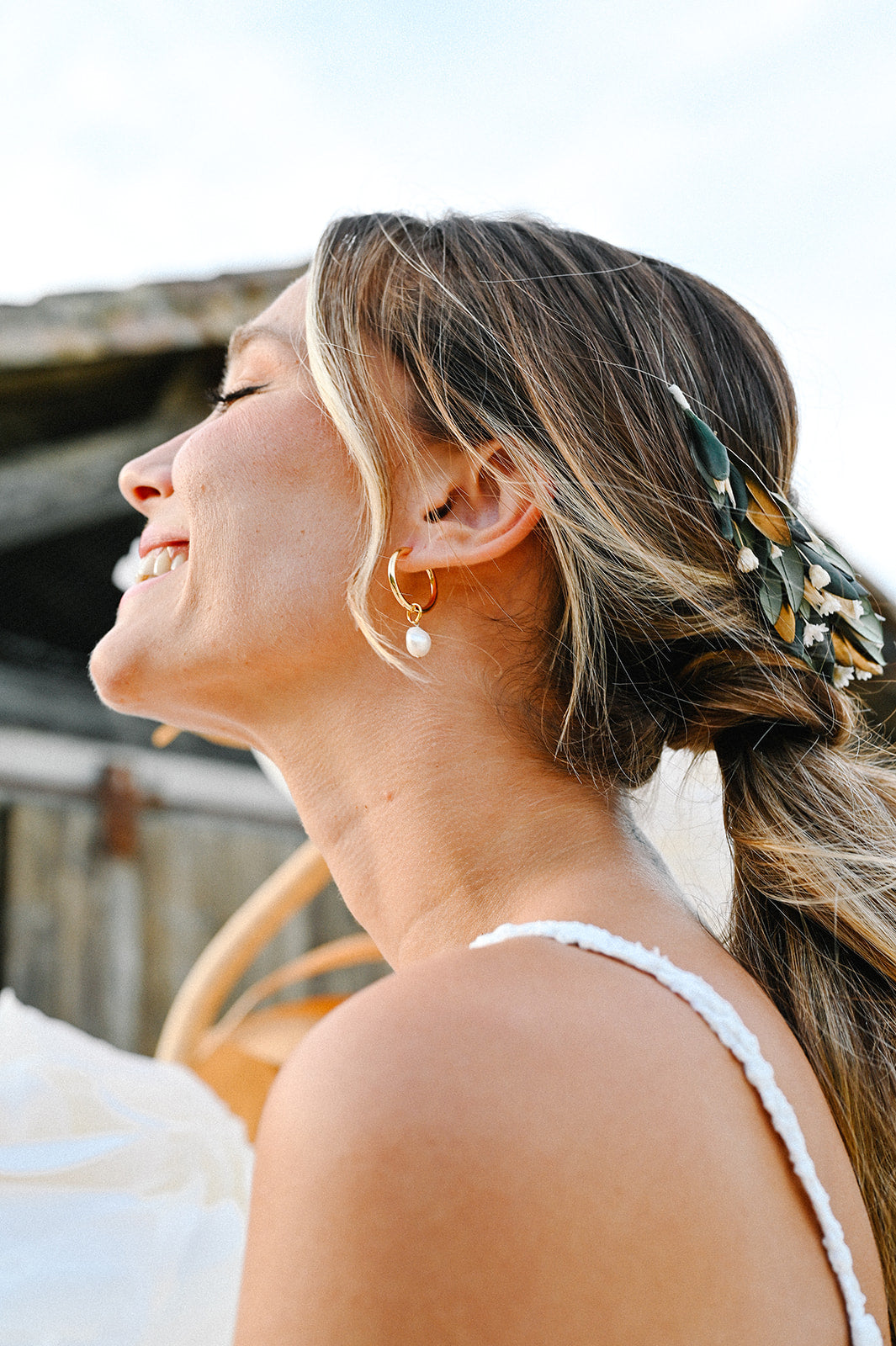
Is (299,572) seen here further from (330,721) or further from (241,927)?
(241,927)

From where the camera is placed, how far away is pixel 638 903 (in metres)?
0.97

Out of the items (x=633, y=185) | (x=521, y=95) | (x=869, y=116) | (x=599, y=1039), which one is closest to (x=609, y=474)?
(x=599, y=1039)

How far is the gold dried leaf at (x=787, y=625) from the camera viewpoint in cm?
114

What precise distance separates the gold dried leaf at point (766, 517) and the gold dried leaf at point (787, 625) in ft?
0.27

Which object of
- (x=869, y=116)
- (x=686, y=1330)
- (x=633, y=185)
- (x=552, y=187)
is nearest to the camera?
(x=686, y=1330)

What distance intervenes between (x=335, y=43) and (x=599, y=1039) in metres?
2.25

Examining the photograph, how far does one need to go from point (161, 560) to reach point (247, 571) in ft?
0.72

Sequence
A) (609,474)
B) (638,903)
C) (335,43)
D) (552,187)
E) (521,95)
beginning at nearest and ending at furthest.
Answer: (638,903)
(609,474)
(552,187)
(521,95)
(335,43)

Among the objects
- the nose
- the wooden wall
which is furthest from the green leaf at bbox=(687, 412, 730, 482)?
the wooden wall

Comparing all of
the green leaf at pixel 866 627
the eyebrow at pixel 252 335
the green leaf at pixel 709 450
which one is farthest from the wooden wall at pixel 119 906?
the green leaf at pixel 709 450

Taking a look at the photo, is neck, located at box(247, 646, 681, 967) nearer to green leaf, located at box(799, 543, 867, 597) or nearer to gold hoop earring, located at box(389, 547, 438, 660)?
gold hoop earring, located at box(389, 547, 438, 660)

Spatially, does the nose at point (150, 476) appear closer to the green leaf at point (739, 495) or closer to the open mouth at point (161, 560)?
the open mouth at point (161, 560)

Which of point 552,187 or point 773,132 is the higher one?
point 773,132

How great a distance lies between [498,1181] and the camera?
0.63 meters
